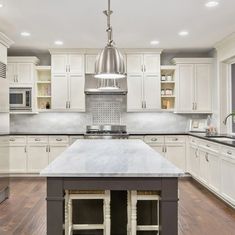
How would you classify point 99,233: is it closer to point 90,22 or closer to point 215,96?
point 90,22

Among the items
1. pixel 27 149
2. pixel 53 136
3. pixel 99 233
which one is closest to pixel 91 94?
pixel 53 136

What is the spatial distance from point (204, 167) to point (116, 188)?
348 cm

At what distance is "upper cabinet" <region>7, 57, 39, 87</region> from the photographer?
21.1 ft

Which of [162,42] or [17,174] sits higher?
[162,42]

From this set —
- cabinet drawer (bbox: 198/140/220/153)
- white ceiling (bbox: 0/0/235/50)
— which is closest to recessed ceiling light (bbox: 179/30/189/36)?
white ceiling (bbox: 0/0/235/50)

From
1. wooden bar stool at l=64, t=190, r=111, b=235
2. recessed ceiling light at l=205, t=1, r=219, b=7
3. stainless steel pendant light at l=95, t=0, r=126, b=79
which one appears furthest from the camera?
recessed ceiling light at l=205, t=1, r=219, b=7

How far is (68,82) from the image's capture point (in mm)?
6527

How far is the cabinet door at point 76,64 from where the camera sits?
654cm

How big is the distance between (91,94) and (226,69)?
9.47ft

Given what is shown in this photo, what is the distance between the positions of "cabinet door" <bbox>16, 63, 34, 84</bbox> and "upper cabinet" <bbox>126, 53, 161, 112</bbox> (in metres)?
2.06

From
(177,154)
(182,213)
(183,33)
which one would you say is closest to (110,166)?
(182,213)

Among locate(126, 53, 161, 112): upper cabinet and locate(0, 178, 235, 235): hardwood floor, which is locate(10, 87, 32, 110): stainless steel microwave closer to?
locate(0, 178, 235, 235): hardwood floor

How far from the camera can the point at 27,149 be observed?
6297 millimetres

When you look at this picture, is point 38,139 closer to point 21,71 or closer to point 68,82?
point 68,82
